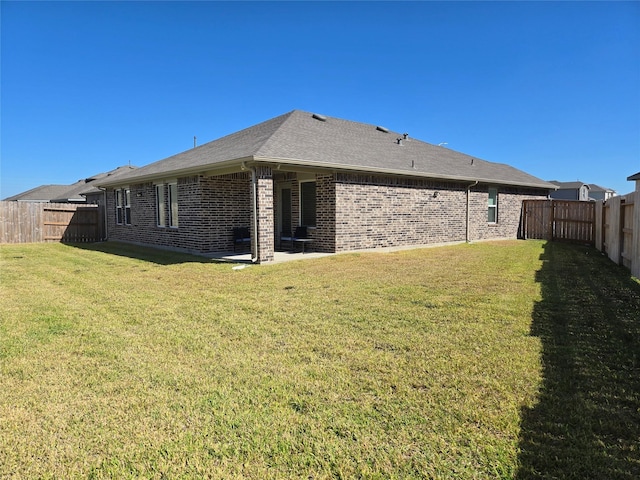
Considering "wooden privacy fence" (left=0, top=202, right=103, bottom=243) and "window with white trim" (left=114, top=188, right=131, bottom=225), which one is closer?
"window with white trim" (left=114, top=188, right=131, bottom=225)

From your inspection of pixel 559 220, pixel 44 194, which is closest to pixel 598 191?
pixel 559 220

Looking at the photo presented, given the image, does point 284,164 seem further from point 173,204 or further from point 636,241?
point 636,241

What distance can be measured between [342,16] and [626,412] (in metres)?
14.5

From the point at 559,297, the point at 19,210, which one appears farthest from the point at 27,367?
the point at 19,210

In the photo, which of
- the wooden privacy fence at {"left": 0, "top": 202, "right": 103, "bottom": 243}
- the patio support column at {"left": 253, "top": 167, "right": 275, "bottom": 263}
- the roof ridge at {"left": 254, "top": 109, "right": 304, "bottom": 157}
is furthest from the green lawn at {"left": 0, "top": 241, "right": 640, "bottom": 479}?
the wooden privacy fence at {"left": 0, "top": 202, "right": 103, "bottom": 243}

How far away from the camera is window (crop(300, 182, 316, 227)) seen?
1359cm

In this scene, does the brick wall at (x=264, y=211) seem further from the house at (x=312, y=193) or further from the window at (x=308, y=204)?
the window at (x=308, y=204)

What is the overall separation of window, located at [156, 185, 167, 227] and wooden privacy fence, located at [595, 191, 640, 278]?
14.3m

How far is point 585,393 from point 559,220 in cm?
1703

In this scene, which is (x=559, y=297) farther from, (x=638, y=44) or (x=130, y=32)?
(x=130, y=32)

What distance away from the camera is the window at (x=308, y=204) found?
535 inches

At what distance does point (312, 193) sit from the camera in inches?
536

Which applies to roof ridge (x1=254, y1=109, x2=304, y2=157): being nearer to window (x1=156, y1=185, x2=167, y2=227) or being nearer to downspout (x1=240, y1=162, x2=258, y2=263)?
downspout (x1=240, y1=162, x2=258, y2=263)

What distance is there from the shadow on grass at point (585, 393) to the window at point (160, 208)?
13.3 metres
